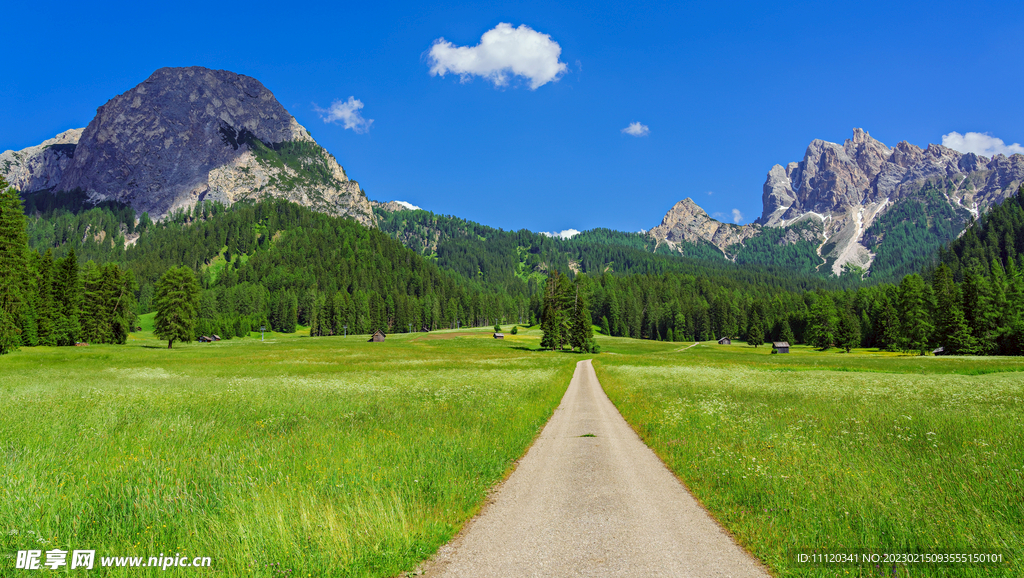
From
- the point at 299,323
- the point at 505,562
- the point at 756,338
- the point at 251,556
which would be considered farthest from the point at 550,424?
the point at 299,323

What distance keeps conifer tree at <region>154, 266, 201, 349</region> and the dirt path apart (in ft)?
266

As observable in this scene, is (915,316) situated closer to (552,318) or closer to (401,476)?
(552,318)

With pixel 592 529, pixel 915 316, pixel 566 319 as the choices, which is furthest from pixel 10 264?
pixel 915 316

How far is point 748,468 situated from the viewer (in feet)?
33.7

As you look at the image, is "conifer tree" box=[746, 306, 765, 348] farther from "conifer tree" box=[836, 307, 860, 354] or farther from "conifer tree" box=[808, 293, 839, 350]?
"conifer tree" box=[836, 307, 860, 354]

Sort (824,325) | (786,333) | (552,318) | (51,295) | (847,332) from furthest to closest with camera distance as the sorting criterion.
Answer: (786,333), (824,325), (847,332), (552,318), (51,295)

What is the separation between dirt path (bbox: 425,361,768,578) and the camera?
227 inches

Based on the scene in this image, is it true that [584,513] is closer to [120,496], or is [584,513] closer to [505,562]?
[505,562]

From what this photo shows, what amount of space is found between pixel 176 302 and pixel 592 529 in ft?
282

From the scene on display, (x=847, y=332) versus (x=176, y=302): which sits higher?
(x=176, y=302)

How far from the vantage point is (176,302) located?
70938mm

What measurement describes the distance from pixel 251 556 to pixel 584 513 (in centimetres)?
529

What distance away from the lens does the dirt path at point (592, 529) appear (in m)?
5.75

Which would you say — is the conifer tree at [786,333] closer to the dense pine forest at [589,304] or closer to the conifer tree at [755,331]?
the dense pine forest at [589,304]
